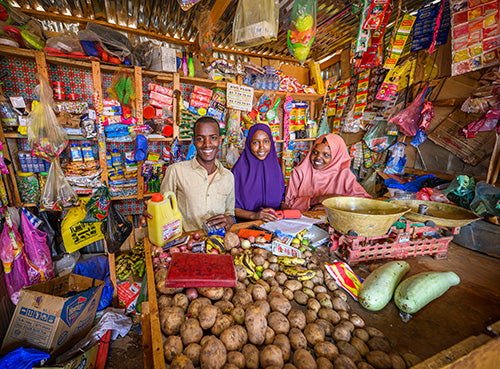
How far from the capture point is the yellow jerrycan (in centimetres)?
130

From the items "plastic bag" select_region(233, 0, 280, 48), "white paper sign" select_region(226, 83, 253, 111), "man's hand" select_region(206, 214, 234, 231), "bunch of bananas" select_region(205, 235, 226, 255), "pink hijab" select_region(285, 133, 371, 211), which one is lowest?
"bunch of bananas" select_region(205, 235, 226, 255)

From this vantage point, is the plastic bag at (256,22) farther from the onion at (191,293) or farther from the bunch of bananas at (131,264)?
the bunch of bananas at (131,264)

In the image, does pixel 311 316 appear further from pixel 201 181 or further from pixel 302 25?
pixel 302 25

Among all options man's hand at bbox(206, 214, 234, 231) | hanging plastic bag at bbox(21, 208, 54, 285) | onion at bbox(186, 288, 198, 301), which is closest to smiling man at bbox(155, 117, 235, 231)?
man's hand at bbox(206, 214, 234, 231)

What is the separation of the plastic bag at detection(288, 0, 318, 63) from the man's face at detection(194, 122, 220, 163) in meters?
1.57

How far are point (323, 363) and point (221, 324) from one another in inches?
15.8

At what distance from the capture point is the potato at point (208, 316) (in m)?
0.83

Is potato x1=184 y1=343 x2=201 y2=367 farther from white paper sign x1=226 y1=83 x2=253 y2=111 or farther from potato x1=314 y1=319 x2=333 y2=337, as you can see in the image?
white paper sign x1=226 y1=83 x2=253 y2=111

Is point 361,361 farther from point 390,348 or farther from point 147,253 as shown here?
point 147,253

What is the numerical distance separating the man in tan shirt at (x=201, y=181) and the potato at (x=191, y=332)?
1.20 metres

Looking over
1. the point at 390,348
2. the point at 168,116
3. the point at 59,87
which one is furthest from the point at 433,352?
the point at 59,87

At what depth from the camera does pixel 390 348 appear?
2.49 feet

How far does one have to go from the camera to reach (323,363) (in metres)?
0.70

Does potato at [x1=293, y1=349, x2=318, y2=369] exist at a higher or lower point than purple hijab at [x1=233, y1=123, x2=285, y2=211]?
lower
